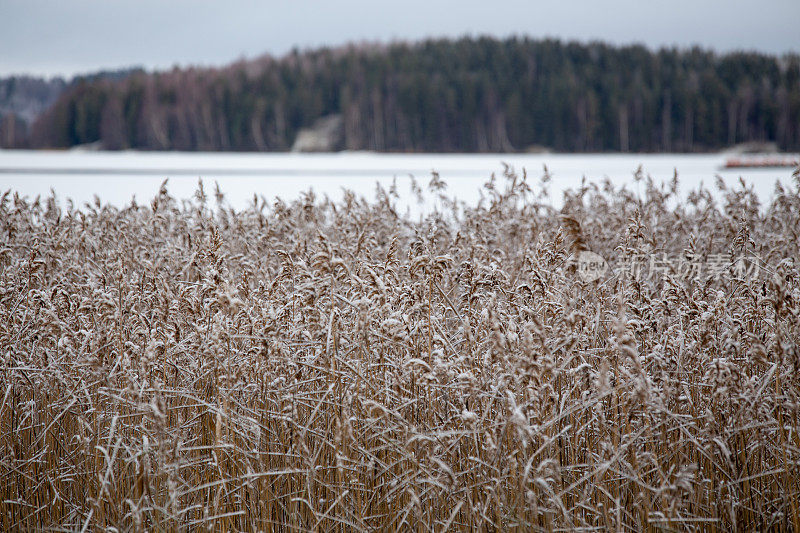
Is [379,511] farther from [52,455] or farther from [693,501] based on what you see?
[52,455]

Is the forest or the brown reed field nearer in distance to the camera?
the brown reed field

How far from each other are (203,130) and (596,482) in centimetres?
6237

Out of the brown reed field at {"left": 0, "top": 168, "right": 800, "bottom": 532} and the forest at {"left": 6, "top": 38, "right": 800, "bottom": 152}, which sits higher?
the forest at {"left": 6, "top": 38, "right": 800, "bottom": 152}

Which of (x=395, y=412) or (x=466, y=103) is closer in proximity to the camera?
(x=395, y=412)

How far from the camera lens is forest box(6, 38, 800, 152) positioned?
5516 cm

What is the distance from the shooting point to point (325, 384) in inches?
146

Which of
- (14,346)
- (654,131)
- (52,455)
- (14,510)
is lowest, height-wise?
(14,510)

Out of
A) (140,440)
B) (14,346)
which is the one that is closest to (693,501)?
(140,440)

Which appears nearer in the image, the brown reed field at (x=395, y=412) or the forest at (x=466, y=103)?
the brown reed field at (x=395, y=412)

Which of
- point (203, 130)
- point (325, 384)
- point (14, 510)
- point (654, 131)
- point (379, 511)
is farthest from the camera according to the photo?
point (203, 130)

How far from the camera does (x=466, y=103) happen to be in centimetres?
5844

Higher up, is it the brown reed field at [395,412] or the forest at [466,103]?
the forest at [466,103]

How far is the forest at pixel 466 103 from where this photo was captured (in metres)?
55.2

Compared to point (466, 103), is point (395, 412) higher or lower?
lower
